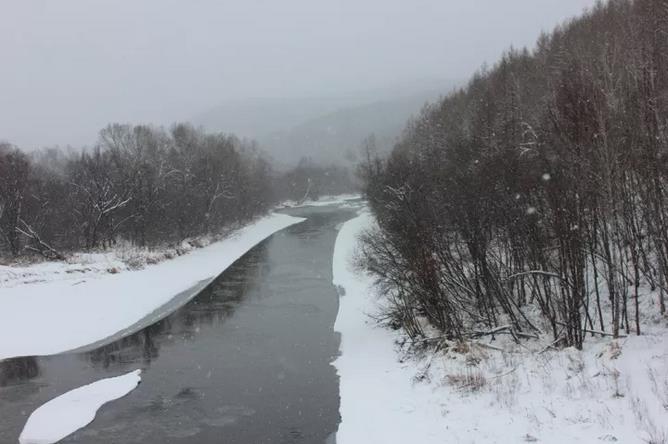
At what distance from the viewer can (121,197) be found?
1554 inches

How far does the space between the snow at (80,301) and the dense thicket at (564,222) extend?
35.2ft

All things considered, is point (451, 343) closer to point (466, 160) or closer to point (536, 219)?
point (536, 219)

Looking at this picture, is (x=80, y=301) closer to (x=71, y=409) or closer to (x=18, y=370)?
(x=18, y=370)

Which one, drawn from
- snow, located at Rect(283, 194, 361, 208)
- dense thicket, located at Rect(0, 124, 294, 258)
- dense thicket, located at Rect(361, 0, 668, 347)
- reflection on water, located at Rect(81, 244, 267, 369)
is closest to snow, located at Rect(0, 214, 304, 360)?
reflection on water, located at Rect(81, 244, 267, 369)

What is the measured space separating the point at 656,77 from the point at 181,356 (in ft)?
47.5

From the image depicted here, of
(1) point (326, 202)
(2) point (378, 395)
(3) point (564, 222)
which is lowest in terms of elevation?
(2) point (378, 395)

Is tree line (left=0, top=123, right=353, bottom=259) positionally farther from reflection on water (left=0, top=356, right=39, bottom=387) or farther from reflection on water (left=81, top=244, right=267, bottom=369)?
reflection on water (left=0, top=356, right=39, bottom=387)

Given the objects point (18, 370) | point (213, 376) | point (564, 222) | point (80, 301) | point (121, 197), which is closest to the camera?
point (564, 222)

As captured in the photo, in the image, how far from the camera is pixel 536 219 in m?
12.7

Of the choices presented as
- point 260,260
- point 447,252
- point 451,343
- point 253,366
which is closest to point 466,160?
point 447,252

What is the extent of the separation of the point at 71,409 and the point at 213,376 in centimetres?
347

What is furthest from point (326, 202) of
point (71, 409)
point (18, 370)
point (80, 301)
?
point (71, 409)

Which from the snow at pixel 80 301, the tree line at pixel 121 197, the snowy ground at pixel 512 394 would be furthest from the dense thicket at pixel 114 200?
the snowy ground at pixel 512 394

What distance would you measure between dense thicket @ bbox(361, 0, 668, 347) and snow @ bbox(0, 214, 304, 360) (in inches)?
422
